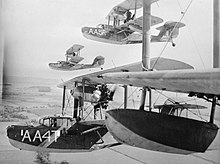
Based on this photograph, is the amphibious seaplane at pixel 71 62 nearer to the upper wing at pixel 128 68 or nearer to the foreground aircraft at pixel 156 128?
the upper wing at pixel 128 68

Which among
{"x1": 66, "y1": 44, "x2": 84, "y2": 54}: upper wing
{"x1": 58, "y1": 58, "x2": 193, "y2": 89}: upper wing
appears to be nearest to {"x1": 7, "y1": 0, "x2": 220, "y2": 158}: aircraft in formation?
{"x1": 58, "y1": 58, "x2": 193, "y2": 89}: upper wing

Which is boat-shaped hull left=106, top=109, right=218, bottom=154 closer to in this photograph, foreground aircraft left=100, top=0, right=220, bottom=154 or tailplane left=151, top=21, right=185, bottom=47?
foreground aircraft left=100, top=0, right=220, bottom=154

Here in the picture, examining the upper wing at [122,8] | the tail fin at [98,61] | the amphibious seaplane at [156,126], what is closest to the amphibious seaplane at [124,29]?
the upper wing at [122,8]

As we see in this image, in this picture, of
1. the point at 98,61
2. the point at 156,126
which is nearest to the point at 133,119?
the point at 156,126

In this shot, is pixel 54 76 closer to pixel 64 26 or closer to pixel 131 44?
pixel 64 26

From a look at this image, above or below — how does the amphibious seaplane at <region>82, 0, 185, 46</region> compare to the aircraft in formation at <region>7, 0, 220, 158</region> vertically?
above

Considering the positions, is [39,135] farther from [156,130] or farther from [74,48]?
[156,130]

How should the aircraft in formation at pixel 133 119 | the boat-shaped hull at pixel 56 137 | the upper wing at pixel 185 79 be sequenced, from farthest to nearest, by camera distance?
the boat-shaped hull at pixel 56 137 → the aircraft in formation at pixel 133 119 → the upper wing at pixel 185 79
